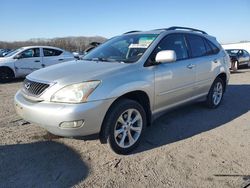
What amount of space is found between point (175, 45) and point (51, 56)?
9.22m

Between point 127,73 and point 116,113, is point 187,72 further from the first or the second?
point 116,113

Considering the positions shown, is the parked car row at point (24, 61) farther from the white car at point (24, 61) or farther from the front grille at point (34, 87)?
the front grille at point (34, 87)

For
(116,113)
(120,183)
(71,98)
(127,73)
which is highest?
(127,73)

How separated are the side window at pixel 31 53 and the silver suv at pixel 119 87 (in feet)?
26.9

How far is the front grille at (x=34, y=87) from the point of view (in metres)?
3.74

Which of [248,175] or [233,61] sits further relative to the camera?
[233,61]

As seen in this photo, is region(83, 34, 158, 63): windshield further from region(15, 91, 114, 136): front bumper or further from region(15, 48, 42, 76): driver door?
region(15, 48, 42, 76): driver door

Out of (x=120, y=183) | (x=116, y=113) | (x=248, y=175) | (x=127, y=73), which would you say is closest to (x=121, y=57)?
(x=127, y=73)

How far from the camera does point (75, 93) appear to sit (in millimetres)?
3537

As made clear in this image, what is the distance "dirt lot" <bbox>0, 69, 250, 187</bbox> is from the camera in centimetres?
330

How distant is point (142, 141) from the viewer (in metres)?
4.53

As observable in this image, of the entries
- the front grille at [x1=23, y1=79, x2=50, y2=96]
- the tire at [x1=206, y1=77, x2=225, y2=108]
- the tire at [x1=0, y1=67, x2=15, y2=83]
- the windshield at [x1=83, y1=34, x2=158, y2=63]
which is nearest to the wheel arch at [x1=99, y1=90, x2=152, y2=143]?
the windshield at [x1=83, y1=34, x2=158, y2=63]

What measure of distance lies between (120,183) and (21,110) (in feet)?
5.85

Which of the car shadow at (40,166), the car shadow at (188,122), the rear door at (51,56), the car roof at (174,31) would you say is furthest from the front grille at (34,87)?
the rear door at (51,56)
